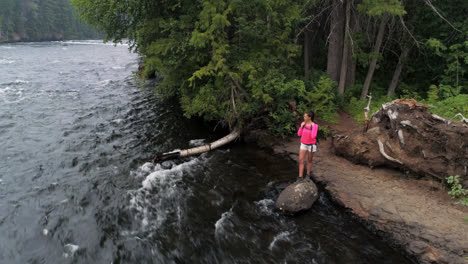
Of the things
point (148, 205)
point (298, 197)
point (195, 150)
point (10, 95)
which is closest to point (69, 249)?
point (148, 205)

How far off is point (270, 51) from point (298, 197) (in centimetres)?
Answer: 773

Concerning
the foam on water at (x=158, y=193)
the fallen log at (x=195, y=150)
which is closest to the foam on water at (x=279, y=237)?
the foam on water at (x=158, y=193)

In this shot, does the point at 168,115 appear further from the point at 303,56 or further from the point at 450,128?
the point at 450,128

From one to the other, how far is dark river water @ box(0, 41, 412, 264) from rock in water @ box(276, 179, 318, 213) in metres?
0.25

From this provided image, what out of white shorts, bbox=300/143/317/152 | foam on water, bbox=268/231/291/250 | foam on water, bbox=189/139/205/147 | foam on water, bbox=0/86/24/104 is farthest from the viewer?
Result: foam on water, bbox=0/86/24/104

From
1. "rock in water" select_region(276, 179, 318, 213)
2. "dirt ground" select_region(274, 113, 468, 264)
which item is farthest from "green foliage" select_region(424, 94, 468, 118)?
"rock in water" select_region(276, 179, 318, 213)

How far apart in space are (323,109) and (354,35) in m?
4.10

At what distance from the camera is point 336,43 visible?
1398 centimetres

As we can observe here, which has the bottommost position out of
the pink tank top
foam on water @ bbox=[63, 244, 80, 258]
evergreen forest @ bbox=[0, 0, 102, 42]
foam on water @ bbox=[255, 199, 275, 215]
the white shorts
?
foam on water @ bbox=[63, 244, 80, 258]

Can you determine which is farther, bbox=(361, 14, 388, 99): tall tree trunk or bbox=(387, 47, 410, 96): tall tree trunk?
bbox=(387, 47, 410, 96): tall tree trunk

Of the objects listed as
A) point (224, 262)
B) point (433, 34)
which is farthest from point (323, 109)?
point (224, 262)

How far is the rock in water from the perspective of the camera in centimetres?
734

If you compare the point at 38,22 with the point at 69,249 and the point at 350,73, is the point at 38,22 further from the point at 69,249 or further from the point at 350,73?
the point at 69,249

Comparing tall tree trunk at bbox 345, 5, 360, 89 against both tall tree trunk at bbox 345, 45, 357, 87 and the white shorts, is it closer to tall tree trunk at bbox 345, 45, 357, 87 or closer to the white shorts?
tall tree trunk at bbox 345, 45, 357, 87
